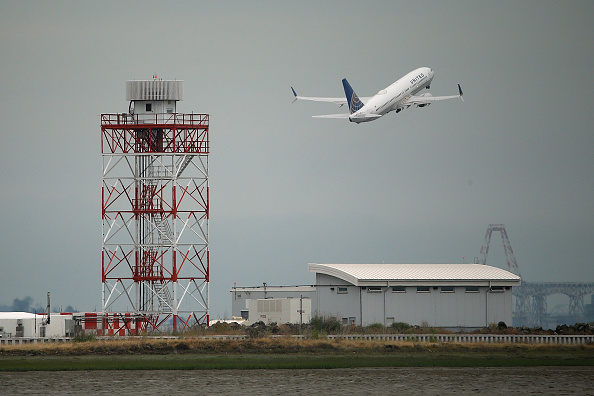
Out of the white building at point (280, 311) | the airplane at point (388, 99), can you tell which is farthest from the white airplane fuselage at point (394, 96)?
the white building at point (280, 311)

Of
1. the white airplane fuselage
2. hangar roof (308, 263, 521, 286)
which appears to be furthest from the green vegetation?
the white airplane fuselage

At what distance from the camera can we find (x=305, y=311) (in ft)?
479

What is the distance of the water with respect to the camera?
79562 millimetres

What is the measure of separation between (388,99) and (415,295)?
27.5 m

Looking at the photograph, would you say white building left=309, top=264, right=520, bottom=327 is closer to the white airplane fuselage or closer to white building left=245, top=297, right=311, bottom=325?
white building left=245, top=297, right=311, bottom=325

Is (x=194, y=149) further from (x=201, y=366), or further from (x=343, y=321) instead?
(x=201, y=366)

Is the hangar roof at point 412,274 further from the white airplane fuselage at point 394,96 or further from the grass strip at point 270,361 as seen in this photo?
the grass strip at point 270,361

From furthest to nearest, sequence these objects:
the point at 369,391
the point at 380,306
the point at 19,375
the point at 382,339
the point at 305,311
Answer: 1. the point at 305,311
2. the point at 380,306
3. the point at 382,339
4. the point at 19,375
5. the point at 369,391

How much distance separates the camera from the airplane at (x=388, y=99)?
469ft

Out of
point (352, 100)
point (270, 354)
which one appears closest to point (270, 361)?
point (270, 354)

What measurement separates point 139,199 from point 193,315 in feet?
46.6

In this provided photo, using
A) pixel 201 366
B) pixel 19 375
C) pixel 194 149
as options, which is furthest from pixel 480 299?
pixel 19 375

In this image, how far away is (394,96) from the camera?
491ft

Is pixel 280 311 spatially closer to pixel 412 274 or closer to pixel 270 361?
pixel 412 274
